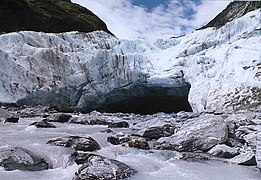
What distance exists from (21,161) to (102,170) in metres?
A: 1.30

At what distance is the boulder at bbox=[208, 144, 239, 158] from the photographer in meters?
5.15

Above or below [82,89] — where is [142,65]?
above

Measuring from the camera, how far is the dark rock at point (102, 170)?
3498 mm

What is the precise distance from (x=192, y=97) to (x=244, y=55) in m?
3.38

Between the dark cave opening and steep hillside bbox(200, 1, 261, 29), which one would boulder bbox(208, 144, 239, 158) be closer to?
the dark cave opening

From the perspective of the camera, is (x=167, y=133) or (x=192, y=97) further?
(x=192, y=97)

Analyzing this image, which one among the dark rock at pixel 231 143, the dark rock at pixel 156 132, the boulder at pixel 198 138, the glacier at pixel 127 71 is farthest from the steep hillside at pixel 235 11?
the dark rock at pixel 231 143

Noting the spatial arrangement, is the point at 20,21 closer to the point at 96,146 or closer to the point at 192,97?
the point at 192,97

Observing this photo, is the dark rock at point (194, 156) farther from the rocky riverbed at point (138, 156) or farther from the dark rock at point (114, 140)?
the dark rock at point (114, 140)

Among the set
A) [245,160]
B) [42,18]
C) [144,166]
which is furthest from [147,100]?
[144,166]

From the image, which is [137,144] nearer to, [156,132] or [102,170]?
[156,132]

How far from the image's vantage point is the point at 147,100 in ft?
74.7

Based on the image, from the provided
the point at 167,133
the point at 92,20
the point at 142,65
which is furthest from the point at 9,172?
the point at 92,20

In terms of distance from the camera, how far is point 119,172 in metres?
3.74
